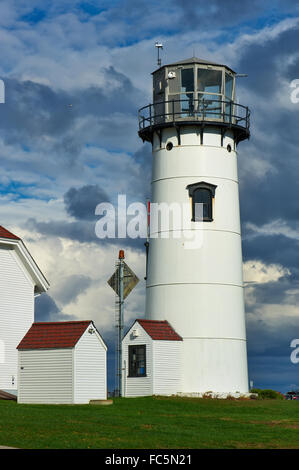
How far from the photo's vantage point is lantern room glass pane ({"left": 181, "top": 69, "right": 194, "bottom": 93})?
43.7m

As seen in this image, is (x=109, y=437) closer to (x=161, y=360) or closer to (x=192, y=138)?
(x=161, y=360)

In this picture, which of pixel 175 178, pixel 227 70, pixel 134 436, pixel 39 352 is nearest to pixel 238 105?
pixel 227 70

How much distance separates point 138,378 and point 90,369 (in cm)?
682

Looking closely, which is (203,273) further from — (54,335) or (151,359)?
(54,335)

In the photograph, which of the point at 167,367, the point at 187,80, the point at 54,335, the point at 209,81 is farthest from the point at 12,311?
the point at 209,81

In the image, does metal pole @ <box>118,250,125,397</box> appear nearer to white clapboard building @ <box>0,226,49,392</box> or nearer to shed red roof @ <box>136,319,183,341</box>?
shed red roof @ <box>136,319,183,341</box>

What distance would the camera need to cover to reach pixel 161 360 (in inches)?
1604

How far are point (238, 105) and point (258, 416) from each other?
1889cm

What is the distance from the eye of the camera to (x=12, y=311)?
125 feet

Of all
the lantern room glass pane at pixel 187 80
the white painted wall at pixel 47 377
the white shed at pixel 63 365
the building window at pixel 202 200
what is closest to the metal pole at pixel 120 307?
the building window at pixel 202 200

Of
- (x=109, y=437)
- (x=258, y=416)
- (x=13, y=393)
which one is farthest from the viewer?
(x=13, y=393)

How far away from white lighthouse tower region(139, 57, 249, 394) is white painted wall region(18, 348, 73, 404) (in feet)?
30.6

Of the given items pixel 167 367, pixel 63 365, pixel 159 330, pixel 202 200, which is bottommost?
pixel 63 365

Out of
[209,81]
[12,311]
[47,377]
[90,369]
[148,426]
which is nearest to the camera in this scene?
[148,426]
